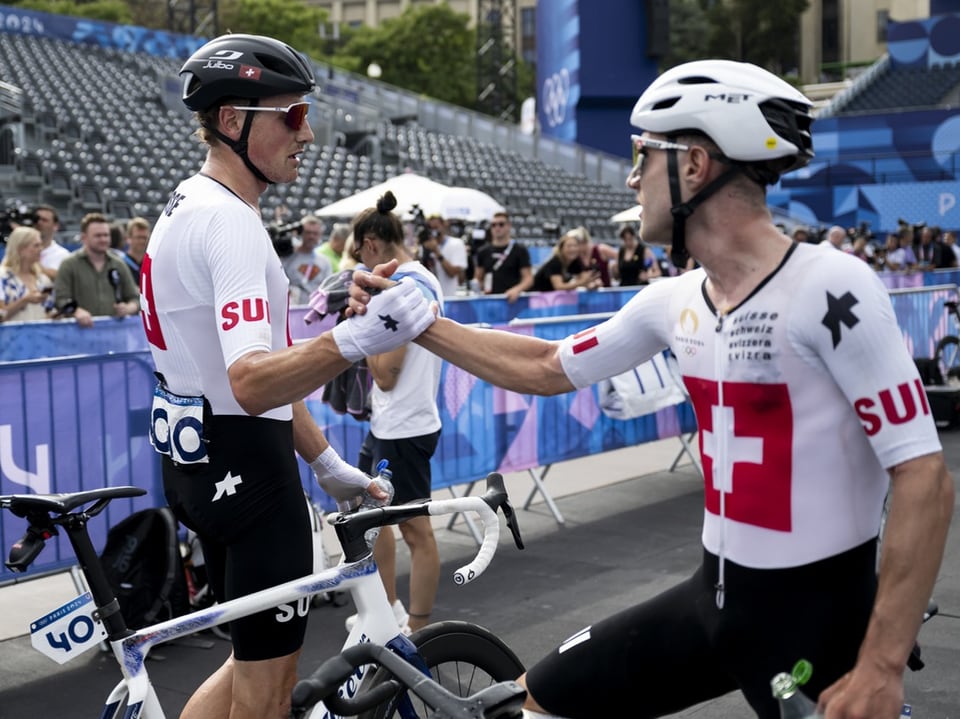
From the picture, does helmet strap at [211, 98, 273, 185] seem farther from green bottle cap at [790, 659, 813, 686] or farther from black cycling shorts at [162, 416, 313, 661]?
green bottle cap at [790, 659, 813, 686]

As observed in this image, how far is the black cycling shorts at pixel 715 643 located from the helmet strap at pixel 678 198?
0.63 meters

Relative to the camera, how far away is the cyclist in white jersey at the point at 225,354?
2.83 metres

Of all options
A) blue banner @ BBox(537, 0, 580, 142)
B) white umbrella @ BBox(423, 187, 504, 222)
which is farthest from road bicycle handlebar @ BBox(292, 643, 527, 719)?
blue banner @ BBox(537, 0, 580, 142)

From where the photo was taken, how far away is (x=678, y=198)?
2416 mm

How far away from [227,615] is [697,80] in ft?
4.92

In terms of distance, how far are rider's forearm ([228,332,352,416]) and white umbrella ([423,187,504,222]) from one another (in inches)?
568

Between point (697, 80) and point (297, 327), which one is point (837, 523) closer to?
point (697, 80)

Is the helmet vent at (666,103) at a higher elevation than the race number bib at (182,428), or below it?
higher

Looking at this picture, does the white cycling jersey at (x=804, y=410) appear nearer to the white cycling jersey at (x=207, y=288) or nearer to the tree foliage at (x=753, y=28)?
the white cycling jersey at (x=207, y=288)

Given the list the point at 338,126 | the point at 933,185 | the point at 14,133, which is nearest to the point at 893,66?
the point at 933,185

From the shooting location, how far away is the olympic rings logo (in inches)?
1569

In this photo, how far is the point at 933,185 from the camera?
33.7 meters

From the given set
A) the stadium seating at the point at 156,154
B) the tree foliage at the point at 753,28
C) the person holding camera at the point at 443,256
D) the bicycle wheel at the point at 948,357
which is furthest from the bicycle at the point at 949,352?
the tree foliage at the point at 753,28

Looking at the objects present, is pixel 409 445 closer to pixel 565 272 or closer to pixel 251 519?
pixel 251 519
